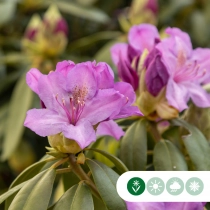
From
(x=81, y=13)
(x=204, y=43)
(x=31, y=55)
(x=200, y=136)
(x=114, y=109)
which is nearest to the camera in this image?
(x=114, y=109)

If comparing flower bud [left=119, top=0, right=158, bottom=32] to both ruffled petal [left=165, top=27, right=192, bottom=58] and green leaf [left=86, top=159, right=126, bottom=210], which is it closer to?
ruffled petal [left=165, top=27, right=192, bottom=58]

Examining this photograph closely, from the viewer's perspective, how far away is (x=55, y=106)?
48 centimetres

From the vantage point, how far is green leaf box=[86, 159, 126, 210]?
1.49ft

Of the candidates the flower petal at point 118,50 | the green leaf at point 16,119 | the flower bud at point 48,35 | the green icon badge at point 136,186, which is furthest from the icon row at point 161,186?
the flower bud at point 48,35

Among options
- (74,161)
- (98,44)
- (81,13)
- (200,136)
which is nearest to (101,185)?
(74,161)

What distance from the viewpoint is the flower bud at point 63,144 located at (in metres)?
0.48

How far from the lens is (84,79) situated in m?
0.47

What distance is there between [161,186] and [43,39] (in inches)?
32.0

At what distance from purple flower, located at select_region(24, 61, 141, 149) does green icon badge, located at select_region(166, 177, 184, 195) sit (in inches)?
3.7

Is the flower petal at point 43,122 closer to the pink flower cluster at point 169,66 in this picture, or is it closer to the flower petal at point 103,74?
the flower petal at point 103,74

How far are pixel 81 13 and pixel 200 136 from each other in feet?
3.06

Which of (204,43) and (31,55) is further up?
(31,55)

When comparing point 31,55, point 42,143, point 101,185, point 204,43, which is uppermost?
point 101,185

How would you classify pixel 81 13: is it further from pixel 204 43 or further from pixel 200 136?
pixel 200 136
